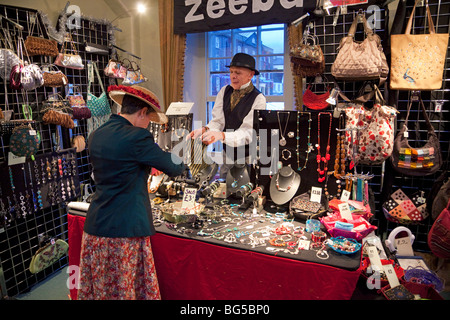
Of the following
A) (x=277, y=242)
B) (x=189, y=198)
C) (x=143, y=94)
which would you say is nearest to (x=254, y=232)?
(x=277, y=242)

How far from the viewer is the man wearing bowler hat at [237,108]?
2.79 m

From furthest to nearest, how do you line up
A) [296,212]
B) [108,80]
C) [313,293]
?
[108,80] → [296,212] → [313,293]

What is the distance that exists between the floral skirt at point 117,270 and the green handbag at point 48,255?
57.6 inches

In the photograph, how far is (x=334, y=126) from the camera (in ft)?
8.52

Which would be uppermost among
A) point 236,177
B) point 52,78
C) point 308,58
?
point 308,58

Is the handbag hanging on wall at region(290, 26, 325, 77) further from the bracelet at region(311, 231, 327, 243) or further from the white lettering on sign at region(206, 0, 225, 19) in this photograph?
the bracelet at region(311, 231, 327, 243)

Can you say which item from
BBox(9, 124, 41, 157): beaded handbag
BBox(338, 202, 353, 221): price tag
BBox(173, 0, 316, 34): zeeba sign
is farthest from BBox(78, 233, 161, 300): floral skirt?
BBox(173, 0, 316, 34): zeeba sign

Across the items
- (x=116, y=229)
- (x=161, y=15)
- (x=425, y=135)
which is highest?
(x=161, y=15)

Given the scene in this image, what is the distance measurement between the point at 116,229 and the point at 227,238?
66 centimetres

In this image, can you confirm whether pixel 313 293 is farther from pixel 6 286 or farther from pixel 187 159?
pixel 6 286

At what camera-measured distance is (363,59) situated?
8.90ft

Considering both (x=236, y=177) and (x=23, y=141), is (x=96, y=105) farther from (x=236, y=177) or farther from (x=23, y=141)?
(x=236, y=177)

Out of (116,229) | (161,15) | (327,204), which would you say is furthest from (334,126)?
(161,15)

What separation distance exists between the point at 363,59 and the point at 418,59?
46cm
